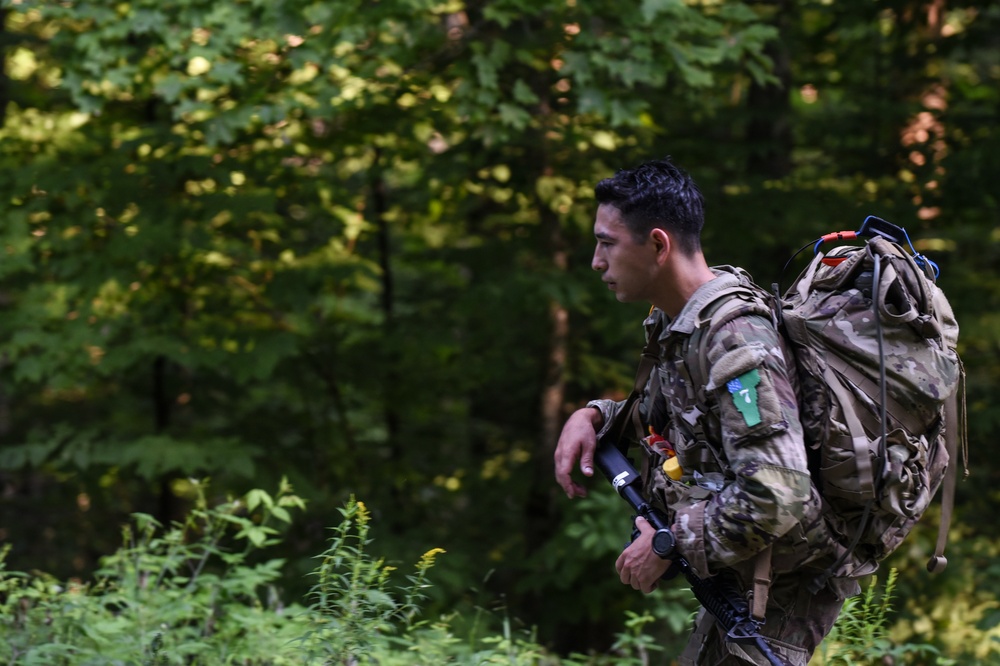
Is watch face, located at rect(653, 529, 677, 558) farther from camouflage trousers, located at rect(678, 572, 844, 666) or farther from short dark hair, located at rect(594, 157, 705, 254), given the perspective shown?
short dark hair, located at rect(594, 157, 705, 254)

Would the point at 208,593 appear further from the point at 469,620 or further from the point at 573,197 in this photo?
the point at 573,197

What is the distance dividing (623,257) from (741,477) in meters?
0.63

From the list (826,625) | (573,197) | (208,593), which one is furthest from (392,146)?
(826,625)

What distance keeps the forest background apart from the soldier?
3.06 m

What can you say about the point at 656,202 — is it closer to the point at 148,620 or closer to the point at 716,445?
the point at 716,445

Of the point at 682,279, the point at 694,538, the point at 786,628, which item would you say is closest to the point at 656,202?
the point at 682,279

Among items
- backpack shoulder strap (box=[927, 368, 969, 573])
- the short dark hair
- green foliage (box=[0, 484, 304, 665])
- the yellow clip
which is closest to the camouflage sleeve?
the yellow clip

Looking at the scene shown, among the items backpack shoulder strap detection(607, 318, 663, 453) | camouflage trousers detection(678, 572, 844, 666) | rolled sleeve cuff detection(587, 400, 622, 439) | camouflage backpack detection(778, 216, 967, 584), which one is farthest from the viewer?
rolled sleeve cuff detection(587, 400, 622, 439)

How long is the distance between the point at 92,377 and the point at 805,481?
631cm

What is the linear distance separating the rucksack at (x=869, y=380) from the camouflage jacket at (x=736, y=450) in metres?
0.04

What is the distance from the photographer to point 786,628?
2.43 metres

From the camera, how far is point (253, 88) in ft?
20.4

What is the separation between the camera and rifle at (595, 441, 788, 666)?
2.32 m

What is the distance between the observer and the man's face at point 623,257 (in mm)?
2457
